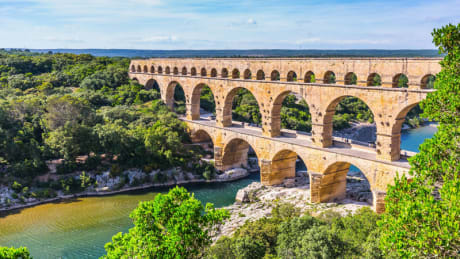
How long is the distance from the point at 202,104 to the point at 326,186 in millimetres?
22832

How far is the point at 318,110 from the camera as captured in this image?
77.9 ft

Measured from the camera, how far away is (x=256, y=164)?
3359 centimetres

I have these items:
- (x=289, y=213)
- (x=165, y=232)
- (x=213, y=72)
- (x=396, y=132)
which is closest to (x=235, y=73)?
(x=213, y=72)

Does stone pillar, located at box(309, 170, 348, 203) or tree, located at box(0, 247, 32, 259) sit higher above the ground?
tree, located at box(0, 247, 32, 259)

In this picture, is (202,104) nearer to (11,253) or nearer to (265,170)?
(265,170)

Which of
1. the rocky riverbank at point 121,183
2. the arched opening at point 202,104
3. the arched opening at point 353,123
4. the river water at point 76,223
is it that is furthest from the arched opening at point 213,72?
the arched opening at point 353,123

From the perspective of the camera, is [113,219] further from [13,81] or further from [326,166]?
[13,81]

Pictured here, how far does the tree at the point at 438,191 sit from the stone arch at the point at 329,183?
13645 mm

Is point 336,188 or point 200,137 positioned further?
point 200,137

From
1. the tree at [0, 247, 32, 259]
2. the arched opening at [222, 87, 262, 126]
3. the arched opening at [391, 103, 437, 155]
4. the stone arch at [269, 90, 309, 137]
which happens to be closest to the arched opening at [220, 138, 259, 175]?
the arched opening at [222, 87, 262, 126]

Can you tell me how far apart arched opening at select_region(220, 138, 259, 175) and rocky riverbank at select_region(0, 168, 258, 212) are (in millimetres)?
590

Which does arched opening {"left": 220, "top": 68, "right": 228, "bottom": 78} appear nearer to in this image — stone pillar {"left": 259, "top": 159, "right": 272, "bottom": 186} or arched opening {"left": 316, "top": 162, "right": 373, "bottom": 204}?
stone pillar {"left": 259, "top": 159, "right": 272, "bottom": 186}

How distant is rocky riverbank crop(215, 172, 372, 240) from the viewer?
22.8 m

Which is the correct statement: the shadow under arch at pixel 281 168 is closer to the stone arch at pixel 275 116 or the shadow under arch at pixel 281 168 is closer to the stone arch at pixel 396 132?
the stone arch at pixel 275 116
